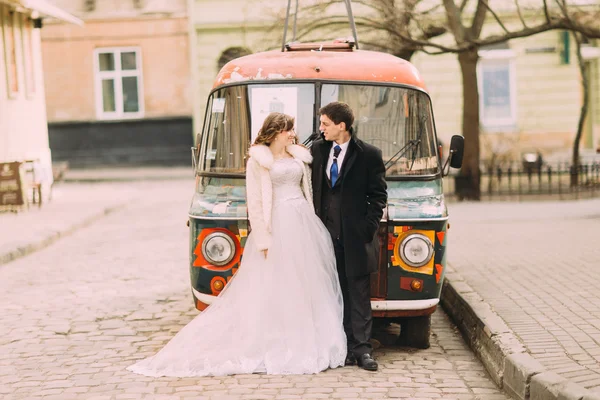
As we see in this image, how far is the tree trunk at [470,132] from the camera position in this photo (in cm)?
1959

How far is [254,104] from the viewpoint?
749 centimetres

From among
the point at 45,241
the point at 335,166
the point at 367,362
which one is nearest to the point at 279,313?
the point at 367,362

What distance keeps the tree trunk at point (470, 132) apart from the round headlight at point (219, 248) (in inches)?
519

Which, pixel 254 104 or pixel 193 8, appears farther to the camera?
pixel 193 8

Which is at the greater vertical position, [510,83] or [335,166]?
[510,83]

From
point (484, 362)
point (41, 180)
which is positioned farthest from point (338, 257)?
point (41, 180)

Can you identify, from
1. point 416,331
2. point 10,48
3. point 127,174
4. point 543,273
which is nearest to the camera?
point 416,331

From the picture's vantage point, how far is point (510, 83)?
31.6 m

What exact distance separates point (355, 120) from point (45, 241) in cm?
840

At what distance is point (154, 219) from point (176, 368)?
11.3 metres

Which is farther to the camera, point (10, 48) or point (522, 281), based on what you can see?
point (10, 48)

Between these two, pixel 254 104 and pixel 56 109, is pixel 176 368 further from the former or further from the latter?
pixel 56 109

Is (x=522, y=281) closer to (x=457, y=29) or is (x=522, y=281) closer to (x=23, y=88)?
(x=457, y=29)

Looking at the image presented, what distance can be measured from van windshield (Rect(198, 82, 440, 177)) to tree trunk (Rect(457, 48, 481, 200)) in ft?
40.5
